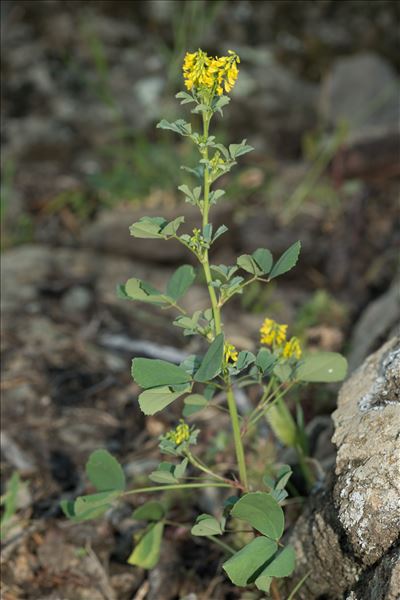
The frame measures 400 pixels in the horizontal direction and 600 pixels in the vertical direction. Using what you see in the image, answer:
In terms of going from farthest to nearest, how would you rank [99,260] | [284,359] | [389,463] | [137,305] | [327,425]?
[99,260]
[137,305]
[327,425]
[284,359]
[389,463]

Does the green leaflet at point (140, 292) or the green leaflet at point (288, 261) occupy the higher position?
the green leaflet at point (288, 261)

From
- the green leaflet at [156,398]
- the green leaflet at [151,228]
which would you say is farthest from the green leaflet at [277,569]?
the green leaflet at [151,228]

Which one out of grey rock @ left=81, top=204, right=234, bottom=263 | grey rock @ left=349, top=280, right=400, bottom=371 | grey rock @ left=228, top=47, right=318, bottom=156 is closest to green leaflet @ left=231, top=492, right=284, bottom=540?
grey rock @ left=349, top=280, right=400, bottom=371

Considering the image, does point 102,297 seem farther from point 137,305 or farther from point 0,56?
point 0,56

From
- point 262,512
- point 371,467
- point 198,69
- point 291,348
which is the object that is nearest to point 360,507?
point 371,467

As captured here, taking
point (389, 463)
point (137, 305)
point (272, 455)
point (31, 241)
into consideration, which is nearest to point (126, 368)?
point (137, 305)

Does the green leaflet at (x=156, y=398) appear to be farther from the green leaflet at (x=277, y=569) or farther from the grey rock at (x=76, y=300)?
the grey rock at (x=76, y=300)
